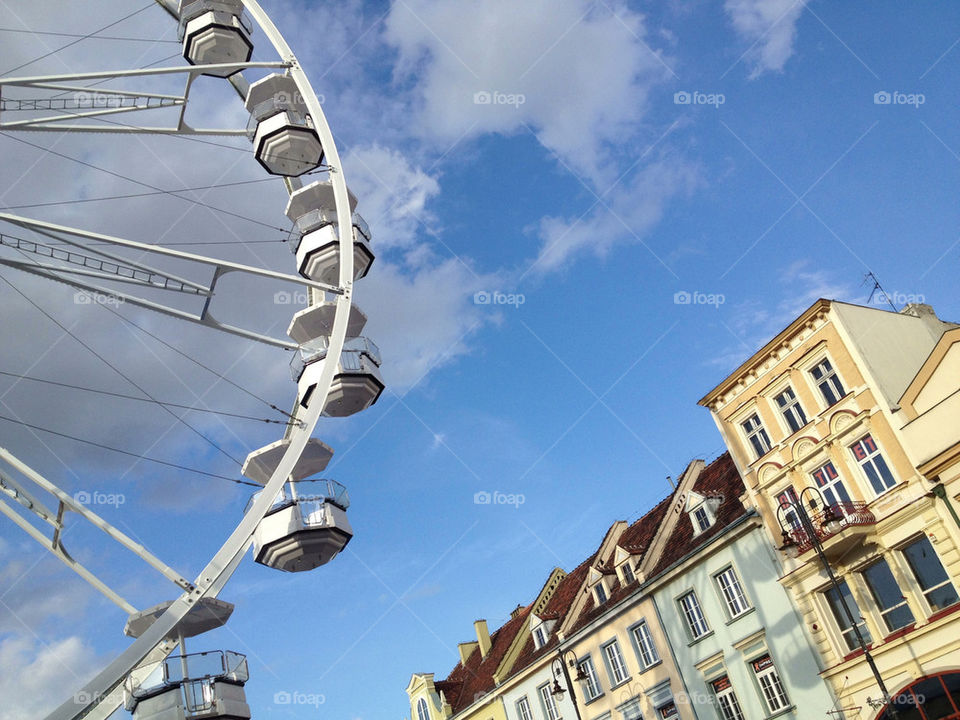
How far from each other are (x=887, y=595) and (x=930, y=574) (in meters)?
1.60

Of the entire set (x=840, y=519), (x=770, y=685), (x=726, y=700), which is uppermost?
(x=840, y=519)

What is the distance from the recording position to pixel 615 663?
36.4 meters

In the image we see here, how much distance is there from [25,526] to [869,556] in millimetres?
22945

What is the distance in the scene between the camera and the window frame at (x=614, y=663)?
35750mm

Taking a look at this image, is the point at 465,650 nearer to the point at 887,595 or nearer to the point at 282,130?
the point at 887,595

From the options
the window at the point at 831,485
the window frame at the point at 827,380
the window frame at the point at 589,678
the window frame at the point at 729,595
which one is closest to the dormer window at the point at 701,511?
Result: the window frame at the point at 729,595

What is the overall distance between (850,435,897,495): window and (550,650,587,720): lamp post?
14039 mm

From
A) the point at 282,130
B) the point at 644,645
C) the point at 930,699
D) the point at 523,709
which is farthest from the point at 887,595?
the point at 282,130

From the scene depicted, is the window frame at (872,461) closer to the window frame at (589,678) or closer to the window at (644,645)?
the window at (644,645)

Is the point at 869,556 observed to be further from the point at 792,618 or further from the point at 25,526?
the point at 25,526

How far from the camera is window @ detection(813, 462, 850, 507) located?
91.7ft

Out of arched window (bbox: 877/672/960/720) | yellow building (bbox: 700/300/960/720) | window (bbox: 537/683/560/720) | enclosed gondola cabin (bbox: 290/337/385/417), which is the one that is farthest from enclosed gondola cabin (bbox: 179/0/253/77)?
window (bbox: 537/683/560/720)

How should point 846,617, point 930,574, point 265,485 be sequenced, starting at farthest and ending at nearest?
point 846,617 → point 930,574 → point 265,485

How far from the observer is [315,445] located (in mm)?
26422
